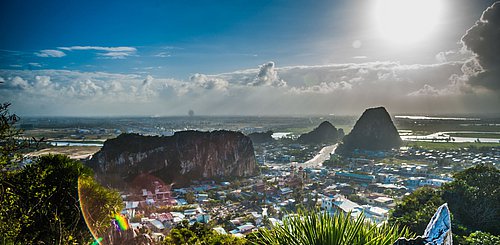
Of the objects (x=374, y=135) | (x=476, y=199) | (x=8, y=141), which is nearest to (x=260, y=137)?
(x=374, y=135)

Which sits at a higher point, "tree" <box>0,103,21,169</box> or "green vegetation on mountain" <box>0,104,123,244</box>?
"tree" <box>0,103,21,169</box>

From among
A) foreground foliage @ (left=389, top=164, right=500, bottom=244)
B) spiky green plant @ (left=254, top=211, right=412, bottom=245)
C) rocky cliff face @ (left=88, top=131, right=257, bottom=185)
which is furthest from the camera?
rocky cliff face @ (left=88, top=131, right=257, bottom=185)

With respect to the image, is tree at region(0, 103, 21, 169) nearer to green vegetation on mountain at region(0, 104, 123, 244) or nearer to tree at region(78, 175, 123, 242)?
green vegetation on mountain at region(0, 104, 123, 244)

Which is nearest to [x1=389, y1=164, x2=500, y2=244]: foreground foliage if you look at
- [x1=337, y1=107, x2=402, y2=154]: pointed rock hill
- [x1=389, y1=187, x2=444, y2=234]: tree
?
[x1=389, y1=187, x2=444, y2=234]: tree

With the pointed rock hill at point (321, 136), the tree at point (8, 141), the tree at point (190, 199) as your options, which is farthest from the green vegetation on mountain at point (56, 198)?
the pointed rock hill at point (321, 136)

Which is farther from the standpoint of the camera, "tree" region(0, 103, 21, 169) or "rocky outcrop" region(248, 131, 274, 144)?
"rocky outcrop" region(248, 131, 274, 144)

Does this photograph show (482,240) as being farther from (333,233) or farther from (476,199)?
(333,233)

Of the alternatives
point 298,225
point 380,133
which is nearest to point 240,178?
point 298,225
